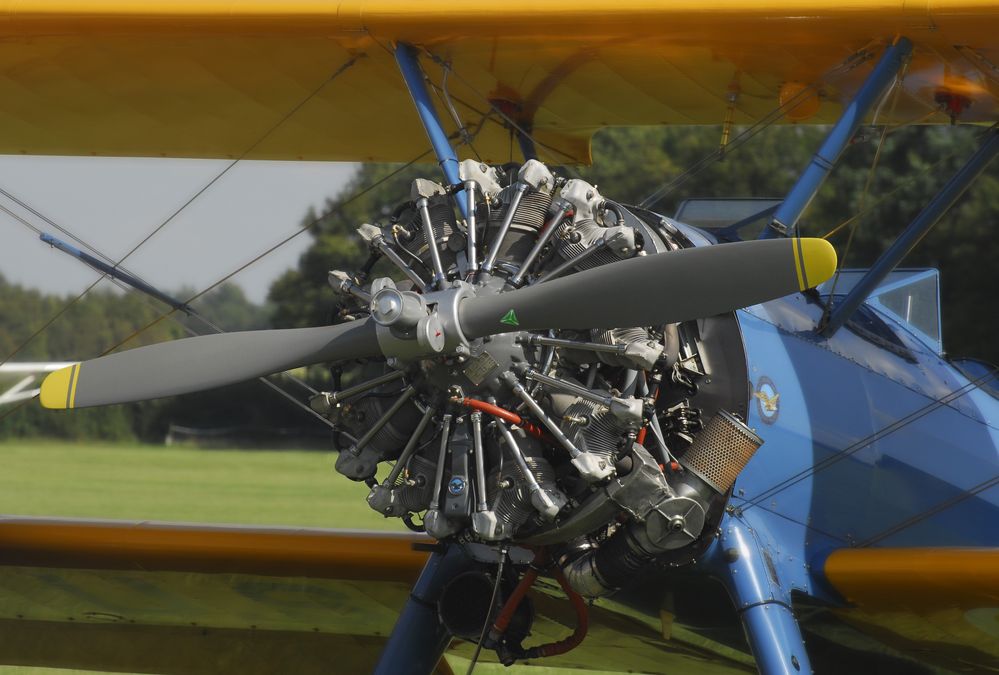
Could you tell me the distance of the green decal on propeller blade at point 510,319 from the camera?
5.16 m

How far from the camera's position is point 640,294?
5148mm

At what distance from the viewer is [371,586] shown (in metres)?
7.66

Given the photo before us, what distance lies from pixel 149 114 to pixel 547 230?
3.58m

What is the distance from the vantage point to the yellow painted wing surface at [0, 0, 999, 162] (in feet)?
20.8

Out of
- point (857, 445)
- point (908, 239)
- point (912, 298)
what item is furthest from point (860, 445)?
point (912, 298)

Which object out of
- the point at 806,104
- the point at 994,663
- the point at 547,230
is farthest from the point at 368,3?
the point at 994,663

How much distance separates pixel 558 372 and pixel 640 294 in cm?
43

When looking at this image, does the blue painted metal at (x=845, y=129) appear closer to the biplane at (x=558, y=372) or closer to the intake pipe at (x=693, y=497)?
the biplane at (x=558, y=372)

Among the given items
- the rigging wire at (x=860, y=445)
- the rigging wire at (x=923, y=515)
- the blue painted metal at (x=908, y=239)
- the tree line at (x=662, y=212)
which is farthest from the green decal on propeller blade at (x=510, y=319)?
the tree line at (x=662, y=212)

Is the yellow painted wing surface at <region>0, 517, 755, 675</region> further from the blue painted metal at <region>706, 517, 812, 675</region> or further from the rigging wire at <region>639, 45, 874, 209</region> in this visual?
the rigging wire at <region>639, 45, 874, 209</region>

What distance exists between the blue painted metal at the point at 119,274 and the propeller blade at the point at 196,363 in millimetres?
1071

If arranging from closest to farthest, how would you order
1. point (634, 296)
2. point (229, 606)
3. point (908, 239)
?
point (634, 296) < point (908, 239) < point (229, 606)

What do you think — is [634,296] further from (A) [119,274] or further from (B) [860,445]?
(A) [119,274]

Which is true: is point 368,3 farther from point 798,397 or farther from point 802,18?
point 798,397
